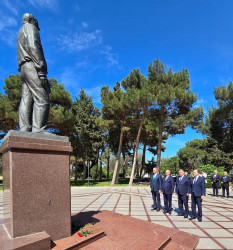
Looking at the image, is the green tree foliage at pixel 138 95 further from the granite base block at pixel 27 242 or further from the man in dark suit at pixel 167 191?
the granite base block at pixel 27 242

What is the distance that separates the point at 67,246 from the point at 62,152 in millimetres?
1352

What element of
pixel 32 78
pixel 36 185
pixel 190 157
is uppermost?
pixel 32 78

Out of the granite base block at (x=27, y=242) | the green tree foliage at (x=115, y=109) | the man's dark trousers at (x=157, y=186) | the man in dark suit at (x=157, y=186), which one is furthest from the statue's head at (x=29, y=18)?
the green tree foliage at (x=115, y=109)

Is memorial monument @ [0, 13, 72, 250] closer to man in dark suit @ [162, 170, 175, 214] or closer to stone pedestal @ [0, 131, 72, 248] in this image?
stone pedestal @ [0, 131, 72, 248]

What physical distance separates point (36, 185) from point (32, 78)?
178cm

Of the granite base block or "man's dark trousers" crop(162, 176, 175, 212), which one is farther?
"man's dark trousers" crop(162, 176, 175, 212)

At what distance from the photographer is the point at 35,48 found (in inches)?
121

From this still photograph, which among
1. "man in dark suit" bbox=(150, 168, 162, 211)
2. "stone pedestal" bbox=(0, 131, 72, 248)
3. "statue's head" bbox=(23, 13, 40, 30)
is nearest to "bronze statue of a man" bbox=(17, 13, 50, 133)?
"statue's head" bbox=(23, 13, 40, 30)

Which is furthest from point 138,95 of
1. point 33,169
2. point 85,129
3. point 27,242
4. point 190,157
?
point 190,157

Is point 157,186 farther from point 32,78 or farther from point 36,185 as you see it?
point 32,78

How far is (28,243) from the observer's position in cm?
229

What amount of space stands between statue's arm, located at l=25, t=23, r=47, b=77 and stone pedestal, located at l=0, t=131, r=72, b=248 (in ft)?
3.76

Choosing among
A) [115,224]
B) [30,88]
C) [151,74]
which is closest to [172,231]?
[115,224]

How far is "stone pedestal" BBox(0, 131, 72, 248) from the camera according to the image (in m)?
2.53
